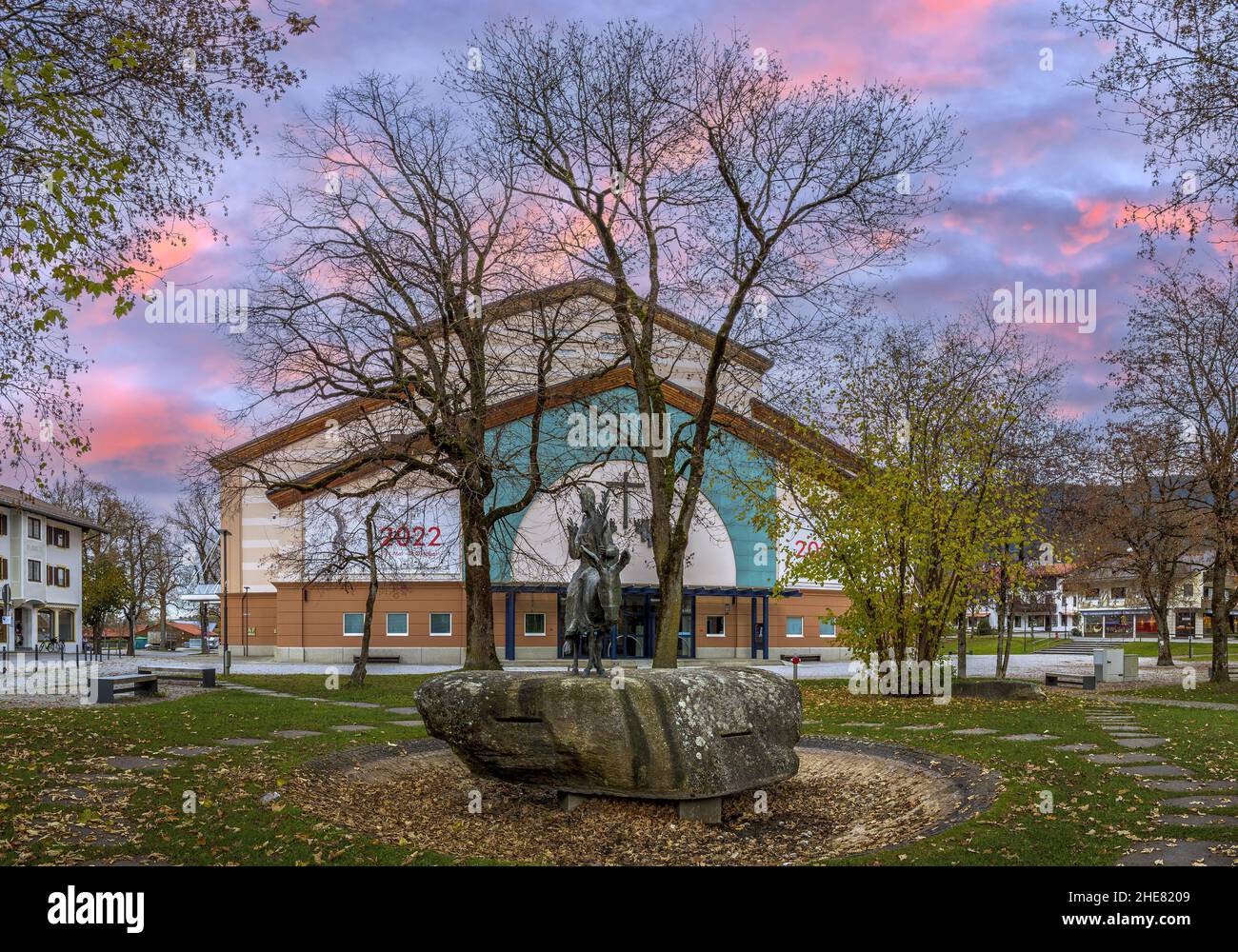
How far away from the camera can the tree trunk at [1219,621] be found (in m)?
24.3

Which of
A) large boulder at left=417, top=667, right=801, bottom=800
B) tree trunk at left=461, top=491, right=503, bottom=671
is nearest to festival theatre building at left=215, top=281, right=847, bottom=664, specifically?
tree trunk at left=461, top=491, right=503, bottom=671

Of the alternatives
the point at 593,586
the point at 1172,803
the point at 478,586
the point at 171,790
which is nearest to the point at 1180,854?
the point at 1172,803

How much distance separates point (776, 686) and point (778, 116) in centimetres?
1337

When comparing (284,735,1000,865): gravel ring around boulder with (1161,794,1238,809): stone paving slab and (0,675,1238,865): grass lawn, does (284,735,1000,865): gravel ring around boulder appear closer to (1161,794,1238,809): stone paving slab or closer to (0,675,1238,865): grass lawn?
(0,675,1238,865): grass lawn

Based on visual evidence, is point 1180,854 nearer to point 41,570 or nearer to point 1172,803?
point 1172,803

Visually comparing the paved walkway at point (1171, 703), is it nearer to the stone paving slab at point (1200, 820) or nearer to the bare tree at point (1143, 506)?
the bare tree at point (1143, 506)

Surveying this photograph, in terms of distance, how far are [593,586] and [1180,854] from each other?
6.32 m

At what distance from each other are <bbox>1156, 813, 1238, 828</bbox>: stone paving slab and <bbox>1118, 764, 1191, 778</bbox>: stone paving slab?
2.21 meters

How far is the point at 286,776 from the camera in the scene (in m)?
11.0

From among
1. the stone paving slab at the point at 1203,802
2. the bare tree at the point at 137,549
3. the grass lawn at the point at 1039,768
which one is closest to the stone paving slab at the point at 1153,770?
the grass lawn at the point at 1039,768

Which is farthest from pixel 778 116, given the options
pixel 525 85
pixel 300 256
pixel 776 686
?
pixel 776 686

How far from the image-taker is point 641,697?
9.84 meters

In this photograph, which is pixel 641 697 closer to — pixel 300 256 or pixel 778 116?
pixel 778 116
